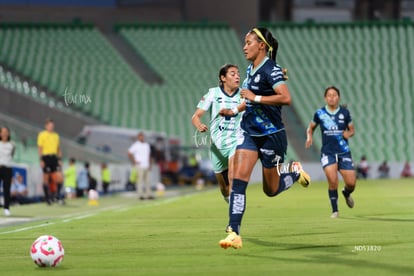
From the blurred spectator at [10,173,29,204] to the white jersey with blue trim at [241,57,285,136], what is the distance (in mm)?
18896

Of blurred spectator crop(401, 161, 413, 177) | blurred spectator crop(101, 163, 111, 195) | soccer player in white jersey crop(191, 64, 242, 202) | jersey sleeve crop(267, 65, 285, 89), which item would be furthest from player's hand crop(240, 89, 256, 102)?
blurred spectator crop(401, 161, 413, 177)

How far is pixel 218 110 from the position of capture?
1675cm

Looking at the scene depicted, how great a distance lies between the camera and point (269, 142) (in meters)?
12.7

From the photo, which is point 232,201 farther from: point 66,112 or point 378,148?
point 378,148

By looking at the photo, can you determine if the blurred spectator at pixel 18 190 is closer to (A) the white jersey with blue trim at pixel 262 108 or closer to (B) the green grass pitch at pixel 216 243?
(B) the green grass pitch at pixel 216 243

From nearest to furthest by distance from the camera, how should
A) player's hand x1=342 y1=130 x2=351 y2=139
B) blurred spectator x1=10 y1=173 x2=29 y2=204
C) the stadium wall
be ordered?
1. player's hand x1=342 y1=130 x2=351 y2=139
2. blurred spectator x1=10 y1=173 x2=29 y2=204
3. the stadium wall

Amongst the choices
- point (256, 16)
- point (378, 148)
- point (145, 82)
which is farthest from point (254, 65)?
point (256, 16)

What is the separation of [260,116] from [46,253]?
10.9 ft

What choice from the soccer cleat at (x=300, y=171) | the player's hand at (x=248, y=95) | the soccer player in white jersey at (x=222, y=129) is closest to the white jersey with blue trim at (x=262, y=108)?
the player's hand at (x=248, y=95)

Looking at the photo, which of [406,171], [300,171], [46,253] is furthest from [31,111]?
[46,253]

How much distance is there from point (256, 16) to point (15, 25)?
1508 centimetres

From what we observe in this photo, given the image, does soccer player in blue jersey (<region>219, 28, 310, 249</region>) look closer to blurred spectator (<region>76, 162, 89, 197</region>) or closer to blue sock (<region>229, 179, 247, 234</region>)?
blue sock (<region>229, 179, 247, 234</region>)

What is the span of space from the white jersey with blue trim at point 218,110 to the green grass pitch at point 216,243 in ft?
4.53

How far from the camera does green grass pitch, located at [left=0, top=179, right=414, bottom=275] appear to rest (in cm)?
1038
